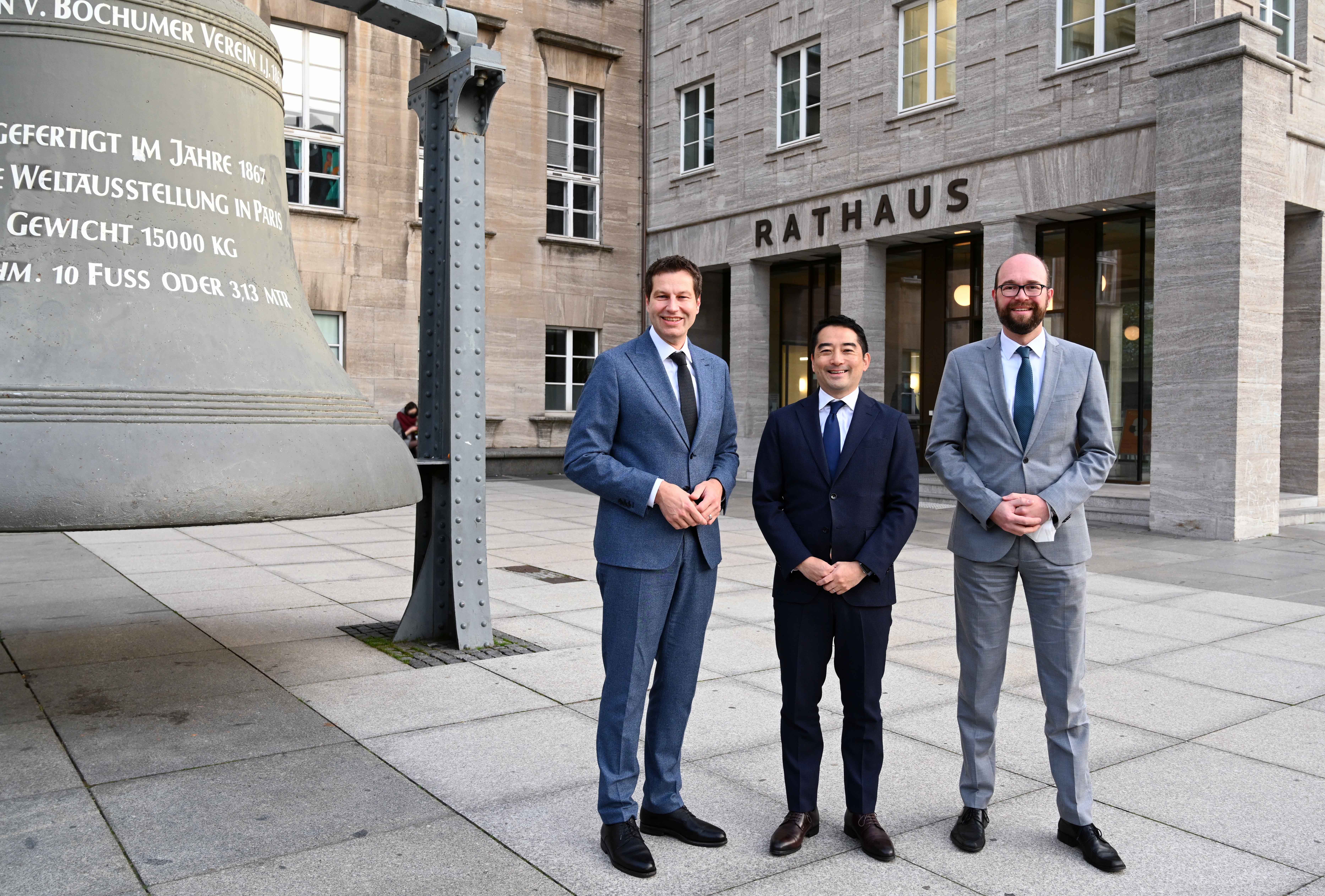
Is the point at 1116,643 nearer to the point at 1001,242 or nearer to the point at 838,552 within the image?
the point at 838,552

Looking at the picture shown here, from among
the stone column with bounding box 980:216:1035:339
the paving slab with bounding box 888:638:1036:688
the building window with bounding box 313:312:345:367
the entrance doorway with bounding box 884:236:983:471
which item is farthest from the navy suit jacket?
the building window with bounding box 313:312:345:367

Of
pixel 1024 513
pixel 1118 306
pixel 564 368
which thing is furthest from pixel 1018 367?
pixel 564 368

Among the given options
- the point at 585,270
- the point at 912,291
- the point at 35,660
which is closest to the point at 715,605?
the point at 35,660

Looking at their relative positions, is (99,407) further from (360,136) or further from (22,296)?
(360,136)

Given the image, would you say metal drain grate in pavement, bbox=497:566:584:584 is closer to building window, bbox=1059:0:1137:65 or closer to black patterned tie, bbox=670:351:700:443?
black patterned tie, bbox=670:351:700:443

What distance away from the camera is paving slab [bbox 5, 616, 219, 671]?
587 cm

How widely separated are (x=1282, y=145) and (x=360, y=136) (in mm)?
14106

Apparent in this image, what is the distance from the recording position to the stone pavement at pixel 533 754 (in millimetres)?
3336

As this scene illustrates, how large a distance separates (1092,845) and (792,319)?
59.1 ft

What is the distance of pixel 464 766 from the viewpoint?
13.9 ft

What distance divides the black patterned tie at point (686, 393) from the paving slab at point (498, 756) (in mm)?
1201

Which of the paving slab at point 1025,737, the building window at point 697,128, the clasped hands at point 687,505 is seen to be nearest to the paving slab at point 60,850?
the clasped hands at point 687,505

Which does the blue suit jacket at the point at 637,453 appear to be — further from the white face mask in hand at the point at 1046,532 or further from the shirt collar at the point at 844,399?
the white face mask in hand at the point at 1046,532

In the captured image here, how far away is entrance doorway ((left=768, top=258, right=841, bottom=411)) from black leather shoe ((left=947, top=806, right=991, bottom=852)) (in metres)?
16.8
